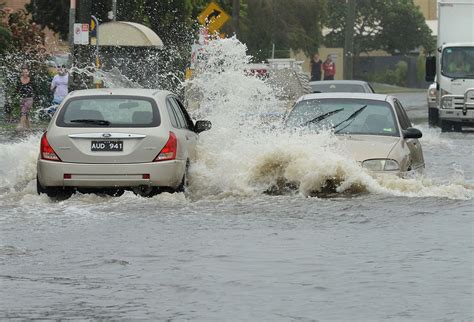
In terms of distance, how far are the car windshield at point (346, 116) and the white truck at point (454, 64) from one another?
732 inches

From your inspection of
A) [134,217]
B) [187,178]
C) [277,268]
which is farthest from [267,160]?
[277,268]

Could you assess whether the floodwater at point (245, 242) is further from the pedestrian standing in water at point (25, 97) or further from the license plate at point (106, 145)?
the pedestrian standing in water at point (25, 97)

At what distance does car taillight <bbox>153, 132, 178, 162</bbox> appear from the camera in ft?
54.5

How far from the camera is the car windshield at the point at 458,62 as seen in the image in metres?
37.7

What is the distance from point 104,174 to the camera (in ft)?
54.2

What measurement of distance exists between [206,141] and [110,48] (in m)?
25.4

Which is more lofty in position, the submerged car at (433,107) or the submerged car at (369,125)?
the submerged car at (369,125)

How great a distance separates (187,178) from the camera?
17500mm

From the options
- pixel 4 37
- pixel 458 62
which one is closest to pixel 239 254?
pixel 458 62

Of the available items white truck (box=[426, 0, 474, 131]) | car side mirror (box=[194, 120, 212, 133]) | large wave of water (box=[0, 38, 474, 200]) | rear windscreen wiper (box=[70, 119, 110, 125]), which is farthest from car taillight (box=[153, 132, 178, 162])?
white truck (box=[426, 0, 474, 131])

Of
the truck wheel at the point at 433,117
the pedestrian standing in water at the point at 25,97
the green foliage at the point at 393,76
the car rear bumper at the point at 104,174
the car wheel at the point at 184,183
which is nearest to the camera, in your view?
the car rear bumper at the point at 104,174

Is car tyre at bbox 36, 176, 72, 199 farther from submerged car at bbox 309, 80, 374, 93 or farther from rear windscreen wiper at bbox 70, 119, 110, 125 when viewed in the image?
submerged car at bbox 309, 80, 374, 93

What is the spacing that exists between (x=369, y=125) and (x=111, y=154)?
3757 millimetres

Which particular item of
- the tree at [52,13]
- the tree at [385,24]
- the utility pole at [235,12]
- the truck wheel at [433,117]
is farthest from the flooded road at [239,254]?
the tree at [385,24]
